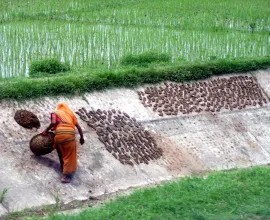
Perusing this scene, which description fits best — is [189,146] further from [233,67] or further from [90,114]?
[233,67]

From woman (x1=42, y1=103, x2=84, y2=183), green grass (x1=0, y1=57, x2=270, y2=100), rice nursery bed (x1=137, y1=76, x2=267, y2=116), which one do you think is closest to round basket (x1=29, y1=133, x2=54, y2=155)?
woman (x1=42, y1=103, x2=84, y2=183)

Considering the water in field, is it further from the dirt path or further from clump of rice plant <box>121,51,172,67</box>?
the dirt path

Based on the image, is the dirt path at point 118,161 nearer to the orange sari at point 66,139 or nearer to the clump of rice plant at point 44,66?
the orange sari at point 66,139

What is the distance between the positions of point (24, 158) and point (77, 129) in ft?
2.85

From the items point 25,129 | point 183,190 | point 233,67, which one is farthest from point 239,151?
point 25,129

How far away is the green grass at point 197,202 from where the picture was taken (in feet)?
22.1

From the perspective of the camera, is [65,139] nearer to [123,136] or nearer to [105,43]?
[123,136]

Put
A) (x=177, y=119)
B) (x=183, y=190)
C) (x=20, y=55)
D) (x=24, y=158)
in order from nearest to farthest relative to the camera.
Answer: (x=183, y=190) < (x=24, y=158) < (x=177, y=119) < (x=20, y=55)

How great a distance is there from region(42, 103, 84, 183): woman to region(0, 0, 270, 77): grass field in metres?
2.64

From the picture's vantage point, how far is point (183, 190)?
755 centimetres

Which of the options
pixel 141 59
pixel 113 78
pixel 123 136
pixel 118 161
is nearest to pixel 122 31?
pixel 141 59

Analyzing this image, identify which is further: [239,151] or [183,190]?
[239,151]

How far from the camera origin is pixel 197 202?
7141 millimetres

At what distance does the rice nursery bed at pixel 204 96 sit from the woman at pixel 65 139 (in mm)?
2270
